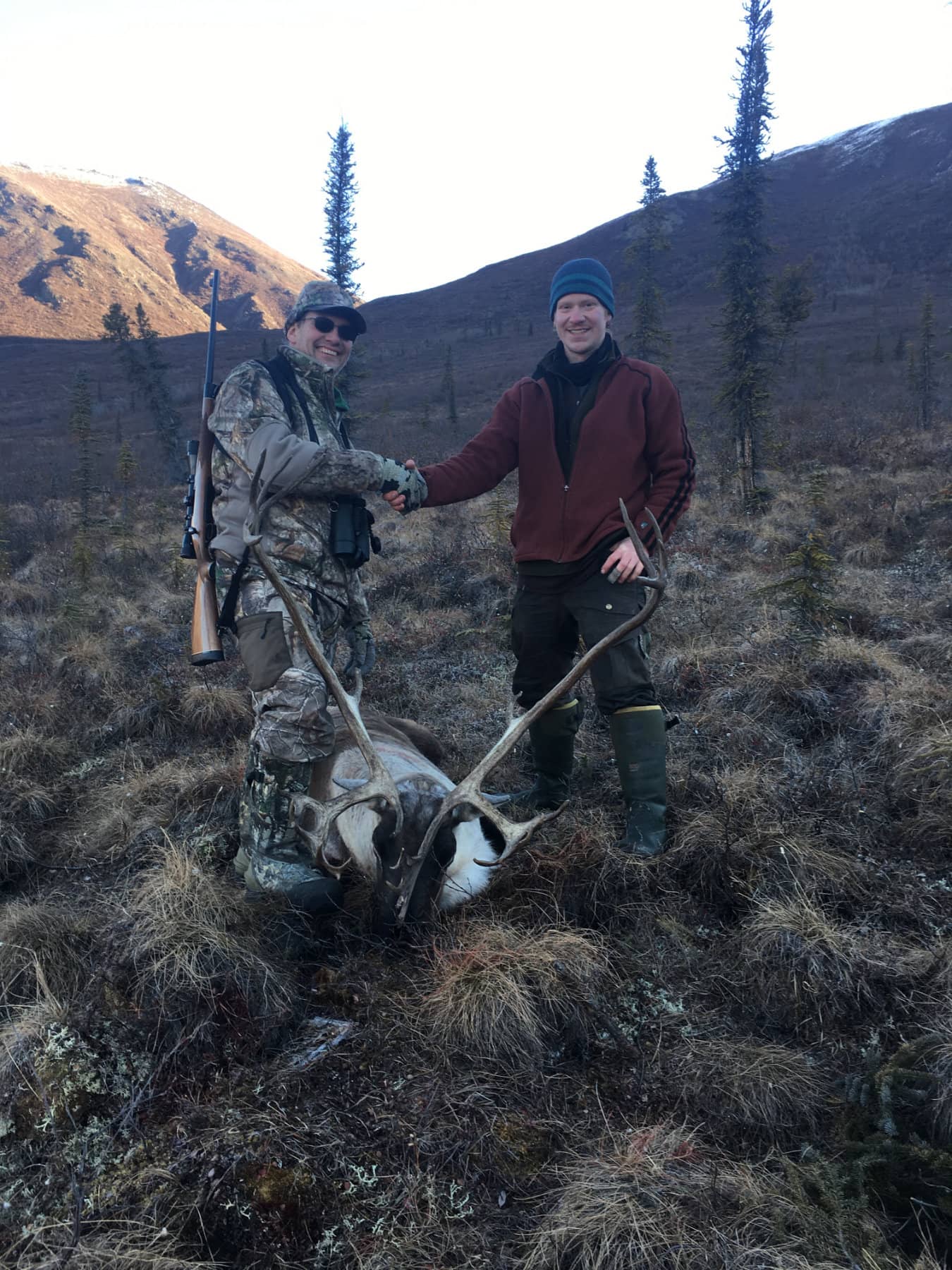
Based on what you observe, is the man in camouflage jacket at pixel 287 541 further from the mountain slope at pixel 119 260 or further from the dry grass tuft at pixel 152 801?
the mountain slope at pixel 119 260

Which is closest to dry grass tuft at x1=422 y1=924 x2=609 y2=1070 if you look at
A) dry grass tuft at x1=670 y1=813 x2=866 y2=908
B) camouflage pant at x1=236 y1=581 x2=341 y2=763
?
dry grass tuft at x1=670 y1=813 x2=866 y2=908

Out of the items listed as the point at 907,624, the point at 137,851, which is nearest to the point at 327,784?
the point at 137,851

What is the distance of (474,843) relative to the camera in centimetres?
329

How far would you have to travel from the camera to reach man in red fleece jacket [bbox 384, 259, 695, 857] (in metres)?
3.50

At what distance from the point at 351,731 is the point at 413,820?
0.46 meters

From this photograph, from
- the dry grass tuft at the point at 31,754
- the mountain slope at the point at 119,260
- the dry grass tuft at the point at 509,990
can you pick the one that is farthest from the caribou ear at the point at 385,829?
the mountain slope at the point at 119,260

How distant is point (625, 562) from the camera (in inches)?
134

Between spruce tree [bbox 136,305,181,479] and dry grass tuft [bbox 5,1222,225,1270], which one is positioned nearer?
dry grass tuft [bbox 5,1222,225,1270]

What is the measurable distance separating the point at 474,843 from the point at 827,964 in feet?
4.67

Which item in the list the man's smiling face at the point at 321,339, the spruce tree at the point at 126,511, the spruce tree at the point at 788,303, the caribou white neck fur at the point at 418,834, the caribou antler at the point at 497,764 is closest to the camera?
the caribou antler at the point at 497,764

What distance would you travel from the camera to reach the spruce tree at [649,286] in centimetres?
2069

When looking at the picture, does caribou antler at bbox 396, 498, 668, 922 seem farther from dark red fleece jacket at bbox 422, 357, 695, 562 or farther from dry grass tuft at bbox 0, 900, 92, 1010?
dry grass tuft at bbox 0, 900, 92, 1010

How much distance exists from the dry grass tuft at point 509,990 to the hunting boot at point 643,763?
2.86ft

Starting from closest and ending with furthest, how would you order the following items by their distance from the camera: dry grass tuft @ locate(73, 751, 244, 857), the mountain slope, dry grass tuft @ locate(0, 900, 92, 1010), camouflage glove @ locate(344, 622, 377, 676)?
1. dry grass tuft @ locate(0, 900, 92, 1010)
2. dry grass tuft @ locate(73, 751, 244, 857)
3. camouflage glove @ locate(344, 622, 377, 676)
4. the mountain slope
